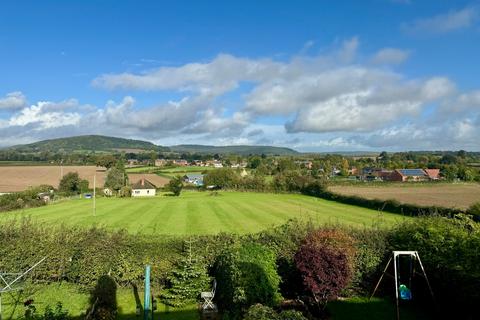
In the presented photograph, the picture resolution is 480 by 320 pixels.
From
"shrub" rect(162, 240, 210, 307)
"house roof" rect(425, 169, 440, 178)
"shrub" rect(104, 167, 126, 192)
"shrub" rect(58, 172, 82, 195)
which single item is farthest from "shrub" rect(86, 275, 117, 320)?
"house roof" rect(425, 169, 440, 178)

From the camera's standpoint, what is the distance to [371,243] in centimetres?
1344

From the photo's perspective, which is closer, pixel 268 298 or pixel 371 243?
pixel 268 298

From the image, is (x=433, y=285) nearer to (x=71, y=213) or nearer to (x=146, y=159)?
(x=71, y=213)

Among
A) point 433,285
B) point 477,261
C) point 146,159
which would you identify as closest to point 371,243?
point 433,285

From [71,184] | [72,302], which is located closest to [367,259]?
[72,302]

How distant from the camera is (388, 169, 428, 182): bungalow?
81438 mm

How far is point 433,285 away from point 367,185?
192 ft

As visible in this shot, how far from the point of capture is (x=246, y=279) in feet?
33.4

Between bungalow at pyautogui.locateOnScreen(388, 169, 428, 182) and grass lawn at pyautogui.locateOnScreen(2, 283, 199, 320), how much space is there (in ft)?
255

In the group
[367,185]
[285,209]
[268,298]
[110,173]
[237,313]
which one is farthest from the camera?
[110,173]

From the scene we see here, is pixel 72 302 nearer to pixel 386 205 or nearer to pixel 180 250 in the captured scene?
pixel 180 250

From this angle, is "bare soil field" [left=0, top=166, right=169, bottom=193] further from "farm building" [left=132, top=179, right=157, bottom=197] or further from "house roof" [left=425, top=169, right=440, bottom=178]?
"house roof" [left=425, top=169, right=440, bottom=178]

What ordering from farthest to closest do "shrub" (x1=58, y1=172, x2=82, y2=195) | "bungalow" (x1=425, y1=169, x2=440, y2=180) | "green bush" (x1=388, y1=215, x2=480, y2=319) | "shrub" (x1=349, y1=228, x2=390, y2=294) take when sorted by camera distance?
"bungalow" (x1=425, y1=169, x2=440, y2=180) → "shrub" (x1=58, y1=172, x2=82, y2=195) → "shrub" (x1=349, y1=228, x2=390, y2=294) → "green bush" (x1=388, y1=215, x2=480, y2=319)

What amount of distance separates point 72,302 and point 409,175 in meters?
82.1
